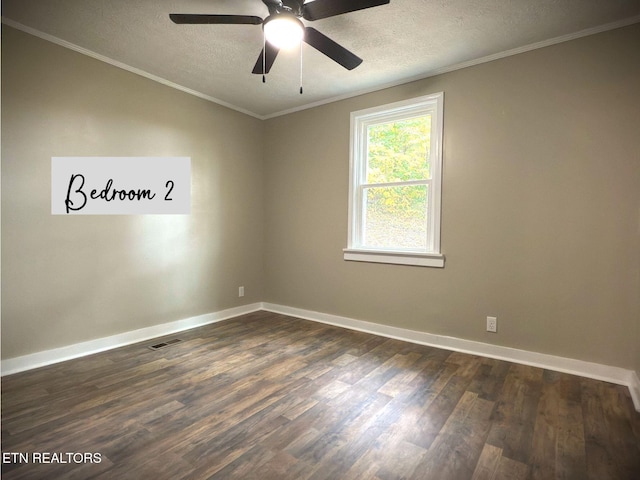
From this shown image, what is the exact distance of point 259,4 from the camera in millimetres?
2129

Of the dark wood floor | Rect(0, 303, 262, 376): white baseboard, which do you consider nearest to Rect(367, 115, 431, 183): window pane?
the dark wood floor

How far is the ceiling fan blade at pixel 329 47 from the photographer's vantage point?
2.04 meters

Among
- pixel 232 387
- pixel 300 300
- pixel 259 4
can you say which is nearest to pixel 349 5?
pixel 259 4

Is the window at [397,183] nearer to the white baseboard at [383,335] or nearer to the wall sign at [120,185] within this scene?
the white baseboard at [383,335]

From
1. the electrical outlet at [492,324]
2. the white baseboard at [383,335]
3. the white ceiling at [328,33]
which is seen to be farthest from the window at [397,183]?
the white baseboard at [383,335]

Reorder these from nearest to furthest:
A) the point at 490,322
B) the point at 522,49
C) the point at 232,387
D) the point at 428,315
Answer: the point at 232,387 < the point at 522,49 < the point at 490,322 < the point at 428,315

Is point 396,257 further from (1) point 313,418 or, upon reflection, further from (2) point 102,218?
(2) point 102,218

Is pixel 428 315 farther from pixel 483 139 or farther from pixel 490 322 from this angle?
pixel 483 139

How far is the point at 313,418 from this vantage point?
190 cm

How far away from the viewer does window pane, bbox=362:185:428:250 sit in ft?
10.6

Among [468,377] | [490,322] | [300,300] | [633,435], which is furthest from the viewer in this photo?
[300,300]

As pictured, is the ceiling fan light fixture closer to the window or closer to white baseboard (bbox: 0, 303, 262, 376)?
the window

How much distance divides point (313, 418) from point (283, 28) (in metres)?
2.28

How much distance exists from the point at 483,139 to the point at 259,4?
2053 mm
